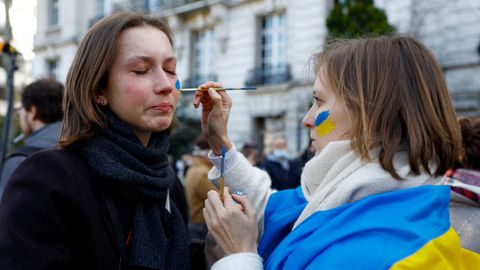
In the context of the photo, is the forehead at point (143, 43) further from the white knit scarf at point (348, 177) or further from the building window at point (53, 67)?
the building window at point (53, 67)

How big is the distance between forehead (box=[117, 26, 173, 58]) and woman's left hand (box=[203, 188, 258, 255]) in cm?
58

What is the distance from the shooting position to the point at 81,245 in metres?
1.47

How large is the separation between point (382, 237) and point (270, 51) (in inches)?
538

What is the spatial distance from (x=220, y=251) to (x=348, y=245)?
0.59 m

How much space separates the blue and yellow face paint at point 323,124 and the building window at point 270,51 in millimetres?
12443

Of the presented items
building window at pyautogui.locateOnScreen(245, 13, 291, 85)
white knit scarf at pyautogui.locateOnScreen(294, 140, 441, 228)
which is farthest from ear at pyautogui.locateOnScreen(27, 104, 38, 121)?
building window at pyautogui.locateOnScreen(245, 13, 291, 85)

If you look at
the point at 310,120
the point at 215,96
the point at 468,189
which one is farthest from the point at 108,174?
the point at 468,189

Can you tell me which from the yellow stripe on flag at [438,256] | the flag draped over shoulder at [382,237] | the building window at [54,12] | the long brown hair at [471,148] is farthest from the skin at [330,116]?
the building window at [54,12]

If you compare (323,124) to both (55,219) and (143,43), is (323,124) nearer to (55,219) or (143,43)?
(143,43)

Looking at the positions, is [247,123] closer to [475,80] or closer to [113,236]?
[475,80]

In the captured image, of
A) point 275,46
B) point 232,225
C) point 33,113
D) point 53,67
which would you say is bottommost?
point 232,225

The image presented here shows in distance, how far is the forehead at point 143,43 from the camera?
1.70 meters

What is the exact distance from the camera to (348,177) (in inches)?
56.9

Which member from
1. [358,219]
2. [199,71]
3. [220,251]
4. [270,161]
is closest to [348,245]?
A: [358,219]
